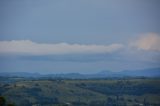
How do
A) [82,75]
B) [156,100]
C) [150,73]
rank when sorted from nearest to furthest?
1. [156,100]
2. [150,73]
3. [82,75]

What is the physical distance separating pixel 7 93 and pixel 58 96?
23.7ft

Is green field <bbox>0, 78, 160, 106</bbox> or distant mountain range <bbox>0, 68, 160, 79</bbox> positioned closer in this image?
green field <bbox>0, 78, 160, 106</bbox>

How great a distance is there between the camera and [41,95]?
127 ft

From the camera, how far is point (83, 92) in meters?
41.6

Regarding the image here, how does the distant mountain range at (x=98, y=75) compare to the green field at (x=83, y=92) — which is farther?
the distant mountain range at (x=98, y=75)

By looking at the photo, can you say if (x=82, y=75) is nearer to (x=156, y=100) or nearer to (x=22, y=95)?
(x=22, y=95)

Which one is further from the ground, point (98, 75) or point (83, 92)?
point (98, 75)

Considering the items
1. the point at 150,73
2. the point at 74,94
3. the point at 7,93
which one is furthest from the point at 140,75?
the point at 7,93

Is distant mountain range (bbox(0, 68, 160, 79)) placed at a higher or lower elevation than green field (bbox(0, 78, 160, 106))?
higher

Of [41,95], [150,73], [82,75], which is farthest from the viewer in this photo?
[82,75]

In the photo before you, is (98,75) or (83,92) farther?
(98,75)

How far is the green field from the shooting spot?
115ft

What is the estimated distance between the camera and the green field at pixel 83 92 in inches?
1374

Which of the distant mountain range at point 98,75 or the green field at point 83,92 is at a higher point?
the distant mountain range at point 98,75
